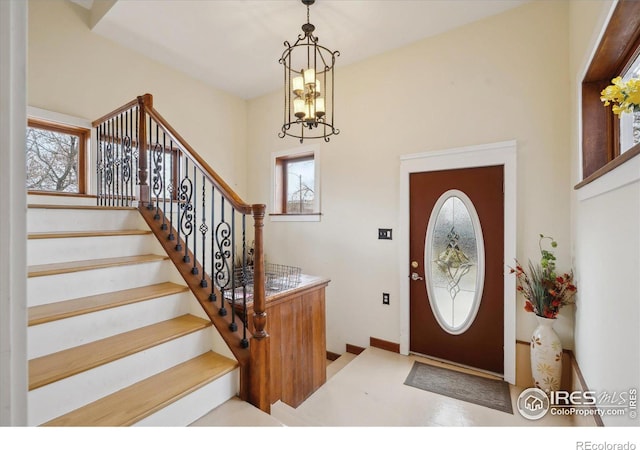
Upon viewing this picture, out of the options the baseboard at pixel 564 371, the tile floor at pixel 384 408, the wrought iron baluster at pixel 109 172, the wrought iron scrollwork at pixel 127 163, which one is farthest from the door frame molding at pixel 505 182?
the wrought iron baluster at pixel 109 172

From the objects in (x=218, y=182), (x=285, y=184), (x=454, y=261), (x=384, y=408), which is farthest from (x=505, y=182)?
(x=285, y=184)

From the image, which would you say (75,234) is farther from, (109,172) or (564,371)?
(564,371)

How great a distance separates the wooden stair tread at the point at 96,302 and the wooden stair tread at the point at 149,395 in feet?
1.51

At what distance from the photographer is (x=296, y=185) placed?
4.17 m

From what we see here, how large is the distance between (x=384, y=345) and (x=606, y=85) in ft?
9.51

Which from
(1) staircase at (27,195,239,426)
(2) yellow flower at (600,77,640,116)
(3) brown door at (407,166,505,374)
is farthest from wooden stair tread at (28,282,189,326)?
(2) yellow flower at (600,77,640,116)

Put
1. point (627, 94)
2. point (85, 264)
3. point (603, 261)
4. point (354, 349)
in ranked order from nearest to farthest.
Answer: point (627, 94) < point (603, 261) < point (85, 264) < point (354, 349)

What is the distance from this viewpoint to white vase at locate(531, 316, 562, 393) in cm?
222

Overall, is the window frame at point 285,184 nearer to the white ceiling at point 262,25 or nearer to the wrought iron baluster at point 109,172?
the white ceiling at point 262,25

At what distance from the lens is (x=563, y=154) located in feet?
7.86

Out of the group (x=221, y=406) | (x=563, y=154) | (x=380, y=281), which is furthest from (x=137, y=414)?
(x=563, y=154)

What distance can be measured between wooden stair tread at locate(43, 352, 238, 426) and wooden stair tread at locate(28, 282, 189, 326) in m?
0.46

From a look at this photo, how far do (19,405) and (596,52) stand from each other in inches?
110

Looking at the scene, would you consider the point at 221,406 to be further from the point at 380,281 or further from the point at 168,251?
the point at 380,281
